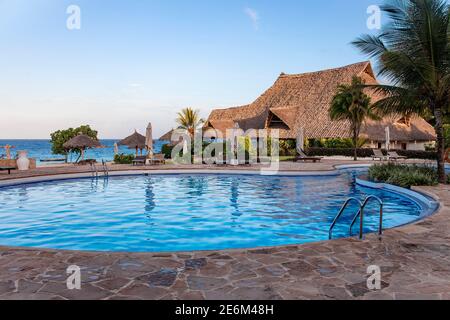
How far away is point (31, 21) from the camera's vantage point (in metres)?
15.3

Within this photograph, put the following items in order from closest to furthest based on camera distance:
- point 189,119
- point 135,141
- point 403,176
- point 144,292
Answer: point 144,292
point 403,176
point 135,141
point 189,119

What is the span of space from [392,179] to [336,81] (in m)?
27.8

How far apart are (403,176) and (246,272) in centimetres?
1124

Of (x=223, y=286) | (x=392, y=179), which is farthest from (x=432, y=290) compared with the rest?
(x=392, y=179)

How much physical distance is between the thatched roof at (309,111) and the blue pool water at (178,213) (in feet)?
60.8

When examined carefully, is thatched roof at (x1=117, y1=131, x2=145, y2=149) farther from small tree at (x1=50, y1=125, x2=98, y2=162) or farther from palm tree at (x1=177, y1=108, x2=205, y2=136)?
palm tree at (x1=177, y1=108, x2=205, y2=136)

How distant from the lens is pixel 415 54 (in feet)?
42.9

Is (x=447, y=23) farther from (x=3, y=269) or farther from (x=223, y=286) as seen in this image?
(x=3, y=269)

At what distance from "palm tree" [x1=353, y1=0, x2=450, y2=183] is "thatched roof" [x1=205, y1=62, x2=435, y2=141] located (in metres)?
17.8

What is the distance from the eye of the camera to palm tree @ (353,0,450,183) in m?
12.3

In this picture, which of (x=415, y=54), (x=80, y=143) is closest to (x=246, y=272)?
(x=415, y=54)

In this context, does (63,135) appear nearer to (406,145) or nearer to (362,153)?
(362,153)

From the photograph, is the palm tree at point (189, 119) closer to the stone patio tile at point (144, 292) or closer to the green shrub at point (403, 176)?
the green shrub at point (403, 176)
